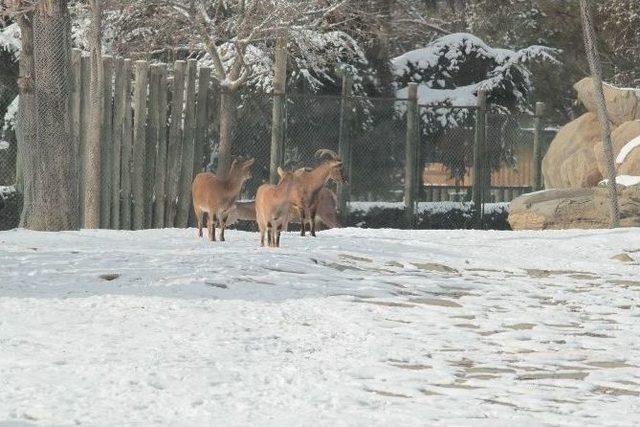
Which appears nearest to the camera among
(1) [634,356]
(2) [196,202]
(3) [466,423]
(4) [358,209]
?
(3) [466,423]

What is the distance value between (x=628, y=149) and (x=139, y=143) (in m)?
8.07

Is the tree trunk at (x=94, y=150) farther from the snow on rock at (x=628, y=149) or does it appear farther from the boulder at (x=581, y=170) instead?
the boulder at (x=581, y=170)

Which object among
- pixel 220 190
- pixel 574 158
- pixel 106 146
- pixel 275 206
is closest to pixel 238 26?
pixel 106 146

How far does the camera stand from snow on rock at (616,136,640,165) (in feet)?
72.5

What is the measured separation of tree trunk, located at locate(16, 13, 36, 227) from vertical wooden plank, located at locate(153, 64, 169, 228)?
1.82 metres

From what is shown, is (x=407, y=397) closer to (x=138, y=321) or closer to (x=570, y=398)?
(x=570, y=398)

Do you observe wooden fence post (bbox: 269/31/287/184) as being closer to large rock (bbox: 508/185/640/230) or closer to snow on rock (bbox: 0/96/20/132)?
large rock (bbox: 508/185/640/230)

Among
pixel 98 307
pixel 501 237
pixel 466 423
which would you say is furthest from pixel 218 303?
pixel 501 237

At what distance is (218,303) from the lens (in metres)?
10.5

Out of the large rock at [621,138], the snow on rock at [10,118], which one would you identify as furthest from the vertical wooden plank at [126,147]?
the large rock at [621,138]

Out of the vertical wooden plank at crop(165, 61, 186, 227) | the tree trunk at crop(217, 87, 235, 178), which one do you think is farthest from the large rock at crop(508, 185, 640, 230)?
the vertical wooden plank at crop(165, 61, 186, 227)

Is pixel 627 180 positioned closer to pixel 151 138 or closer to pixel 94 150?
pixel 151 138

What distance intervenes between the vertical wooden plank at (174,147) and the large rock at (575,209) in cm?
552

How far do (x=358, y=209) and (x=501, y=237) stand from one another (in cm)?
595
